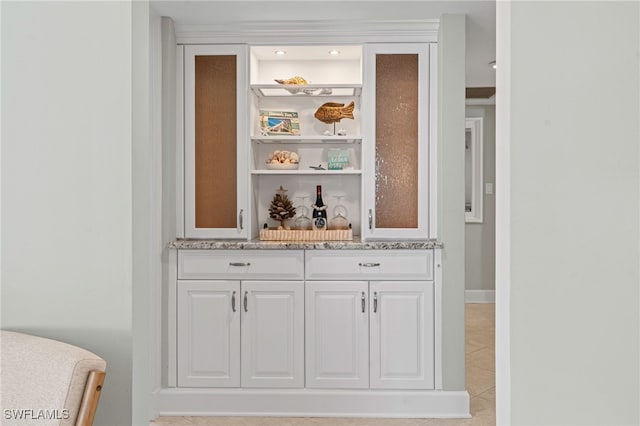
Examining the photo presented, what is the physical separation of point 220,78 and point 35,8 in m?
1.72

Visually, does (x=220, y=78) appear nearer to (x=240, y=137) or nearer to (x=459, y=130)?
(x=240, y=137)

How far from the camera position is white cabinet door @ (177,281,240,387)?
294cm

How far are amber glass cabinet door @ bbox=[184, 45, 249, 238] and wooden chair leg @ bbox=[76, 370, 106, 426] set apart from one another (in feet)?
6.32

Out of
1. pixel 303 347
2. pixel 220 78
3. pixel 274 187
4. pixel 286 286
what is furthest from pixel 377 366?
pixel 220 78

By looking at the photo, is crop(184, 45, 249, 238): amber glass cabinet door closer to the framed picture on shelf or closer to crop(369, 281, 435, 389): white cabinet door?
the framed picture on shelf

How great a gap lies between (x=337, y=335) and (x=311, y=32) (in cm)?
184

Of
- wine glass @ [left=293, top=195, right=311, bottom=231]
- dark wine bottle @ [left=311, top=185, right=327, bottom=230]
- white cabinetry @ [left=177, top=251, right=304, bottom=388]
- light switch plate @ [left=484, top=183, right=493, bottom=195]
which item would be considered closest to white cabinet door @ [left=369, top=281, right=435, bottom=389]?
white cabinetry @ [left=177, top=251, right=304, bottom=388]

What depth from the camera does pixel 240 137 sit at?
3064 mm

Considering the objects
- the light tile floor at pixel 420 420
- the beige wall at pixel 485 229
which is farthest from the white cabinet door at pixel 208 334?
the beige wall at pixel 485 229

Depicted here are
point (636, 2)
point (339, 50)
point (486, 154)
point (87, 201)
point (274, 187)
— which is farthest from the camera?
point (486, 154)

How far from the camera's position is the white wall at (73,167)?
53.4 inches

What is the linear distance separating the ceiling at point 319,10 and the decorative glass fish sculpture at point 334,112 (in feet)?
1.86

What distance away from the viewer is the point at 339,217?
132 inches

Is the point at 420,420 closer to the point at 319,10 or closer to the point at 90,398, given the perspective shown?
the point at 90,398
